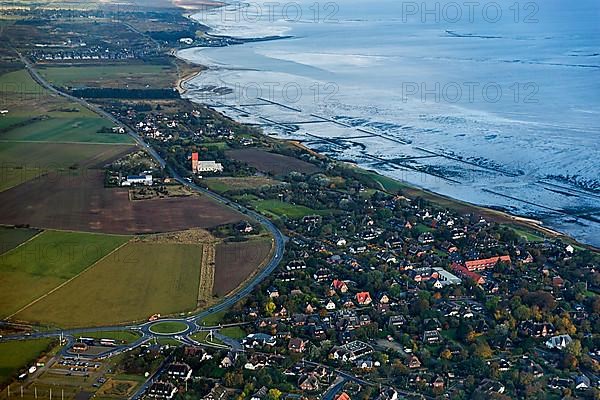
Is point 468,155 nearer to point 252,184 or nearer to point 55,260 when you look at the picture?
point 252,184

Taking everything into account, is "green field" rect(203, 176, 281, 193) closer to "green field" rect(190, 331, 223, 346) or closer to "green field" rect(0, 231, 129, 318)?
"green field" rect(0, 231, 129, 318)

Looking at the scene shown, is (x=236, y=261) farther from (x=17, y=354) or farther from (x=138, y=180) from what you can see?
(x=138, y=180)

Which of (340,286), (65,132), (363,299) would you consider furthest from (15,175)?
(363,299)

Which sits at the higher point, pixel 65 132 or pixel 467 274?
pixel 65 132

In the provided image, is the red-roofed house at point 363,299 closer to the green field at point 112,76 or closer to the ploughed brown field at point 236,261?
the ploughed brown field at point 236,261

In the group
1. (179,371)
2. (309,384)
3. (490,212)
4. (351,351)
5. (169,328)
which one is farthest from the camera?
(490,212)

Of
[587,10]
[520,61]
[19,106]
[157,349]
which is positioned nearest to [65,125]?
[19,106]
